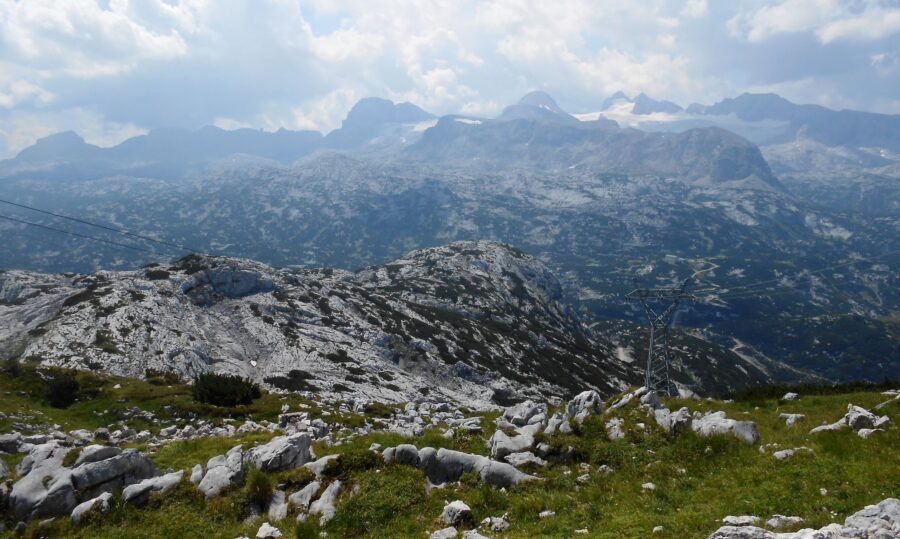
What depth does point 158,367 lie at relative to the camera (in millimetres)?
74438

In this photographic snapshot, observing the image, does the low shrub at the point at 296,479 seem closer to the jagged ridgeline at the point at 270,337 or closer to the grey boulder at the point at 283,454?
the grey boulder at the point at 283,454

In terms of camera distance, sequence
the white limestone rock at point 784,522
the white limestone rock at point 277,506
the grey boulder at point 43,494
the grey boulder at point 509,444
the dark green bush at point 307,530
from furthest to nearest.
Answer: the grey boulder at point 509,444 → the grey boulder at point 43,494 → the white limestone rock at point 277,506 → the dark green bush at point 307,530 → the white limestone rock at point 784,522

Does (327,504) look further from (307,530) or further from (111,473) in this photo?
(111,473)

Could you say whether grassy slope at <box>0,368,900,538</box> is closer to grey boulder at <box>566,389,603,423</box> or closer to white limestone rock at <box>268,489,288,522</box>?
white limestone rock at <box>268,489,288,522</box>

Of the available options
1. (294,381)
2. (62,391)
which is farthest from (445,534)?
(294,381)

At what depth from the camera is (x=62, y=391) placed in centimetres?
4772

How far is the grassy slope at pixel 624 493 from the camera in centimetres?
1384

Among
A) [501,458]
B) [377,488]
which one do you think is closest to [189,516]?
[377,488]

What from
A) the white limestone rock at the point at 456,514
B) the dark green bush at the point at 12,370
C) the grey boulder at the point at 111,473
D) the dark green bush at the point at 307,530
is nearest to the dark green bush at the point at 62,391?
the dark green bush at the point at 12,370

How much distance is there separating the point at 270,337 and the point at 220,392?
46056 millimetres

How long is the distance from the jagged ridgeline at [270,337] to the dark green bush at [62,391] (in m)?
21.8

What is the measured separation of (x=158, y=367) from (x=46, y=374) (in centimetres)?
2287

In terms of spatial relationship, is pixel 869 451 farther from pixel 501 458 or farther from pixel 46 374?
pixel 46 374

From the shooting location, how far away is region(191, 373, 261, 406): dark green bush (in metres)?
51.5
